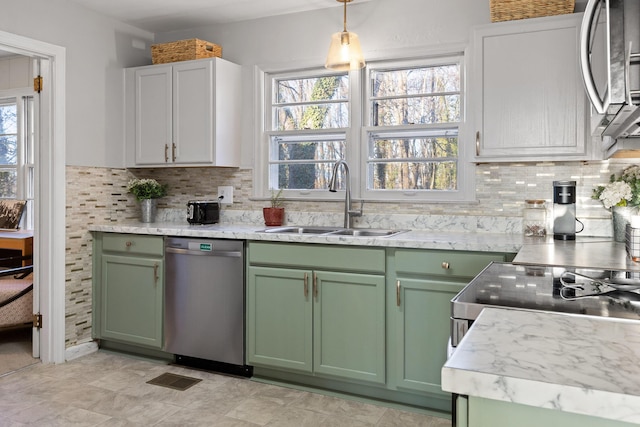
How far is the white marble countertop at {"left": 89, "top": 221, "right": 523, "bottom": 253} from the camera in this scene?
2637 millimetres

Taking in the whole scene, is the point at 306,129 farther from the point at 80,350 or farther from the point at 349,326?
the point at 80,350

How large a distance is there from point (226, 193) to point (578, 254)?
2.54 m

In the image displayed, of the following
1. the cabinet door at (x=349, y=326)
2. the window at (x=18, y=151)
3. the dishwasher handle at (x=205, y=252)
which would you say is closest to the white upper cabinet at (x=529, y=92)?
the cabinet door at (x=349, y=326)

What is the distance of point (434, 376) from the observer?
8.98ft

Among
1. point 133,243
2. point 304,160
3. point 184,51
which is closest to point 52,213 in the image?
point 133,243

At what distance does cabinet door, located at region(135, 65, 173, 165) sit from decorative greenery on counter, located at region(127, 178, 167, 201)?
154 millimetres

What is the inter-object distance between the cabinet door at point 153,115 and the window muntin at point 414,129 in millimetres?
1474

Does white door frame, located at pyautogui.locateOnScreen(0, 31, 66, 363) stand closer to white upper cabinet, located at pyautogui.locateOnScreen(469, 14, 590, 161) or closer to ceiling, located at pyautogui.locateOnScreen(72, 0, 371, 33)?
ceiling, located at pyautogui.locateOnScreen(72, 0, 371, 33)

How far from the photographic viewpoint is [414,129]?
3418 mm

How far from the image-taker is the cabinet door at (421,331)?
8.89 ft

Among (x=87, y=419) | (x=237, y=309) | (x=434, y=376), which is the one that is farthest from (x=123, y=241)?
(x=434, y=376)

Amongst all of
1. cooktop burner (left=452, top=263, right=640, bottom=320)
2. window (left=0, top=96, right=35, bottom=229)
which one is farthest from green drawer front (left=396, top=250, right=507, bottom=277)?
window (left=0, top=96, right=35, bottom=229)

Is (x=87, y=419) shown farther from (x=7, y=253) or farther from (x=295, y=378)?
(x=7, y=253)

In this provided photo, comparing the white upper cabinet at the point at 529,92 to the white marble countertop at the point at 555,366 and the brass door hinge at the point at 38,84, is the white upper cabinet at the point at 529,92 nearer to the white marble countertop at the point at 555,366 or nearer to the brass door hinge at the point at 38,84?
the white marble countertop at the point at 555,366
